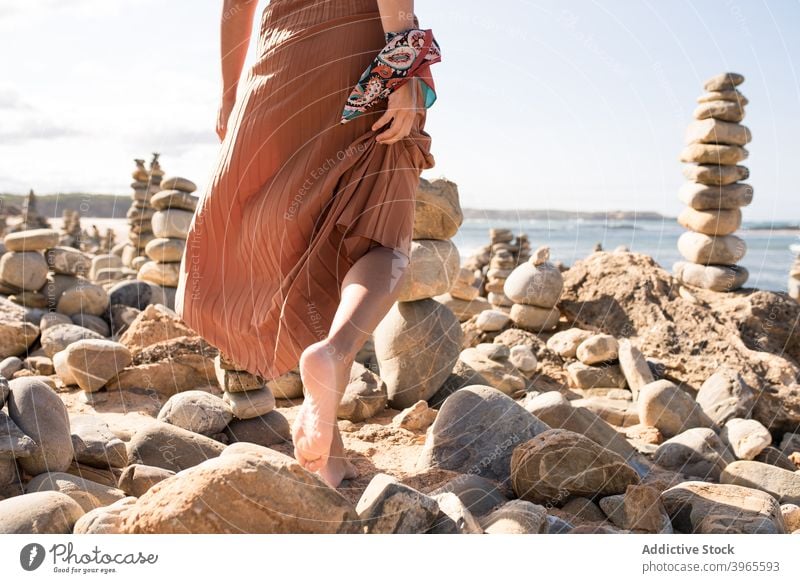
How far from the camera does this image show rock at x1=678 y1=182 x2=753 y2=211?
26.2 feet

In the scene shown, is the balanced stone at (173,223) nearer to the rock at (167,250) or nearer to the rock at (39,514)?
the rock at (167,250)

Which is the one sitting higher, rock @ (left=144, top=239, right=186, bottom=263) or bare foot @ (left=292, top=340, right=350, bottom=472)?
rock @ (left=144, top=239, right=186, bottom=263)

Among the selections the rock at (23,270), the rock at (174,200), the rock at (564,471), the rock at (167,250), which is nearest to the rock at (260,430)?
the rock at (564,471)

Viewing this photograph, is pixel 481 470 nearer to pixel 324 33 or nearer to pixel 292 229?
pixel 292 229

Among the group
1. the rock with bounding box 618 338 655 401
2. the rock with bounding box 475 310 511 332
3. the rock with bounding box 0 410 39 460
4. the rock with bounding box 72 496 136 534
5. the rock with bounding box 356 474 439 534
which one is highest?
the rock with bounding box 475 310 511 332

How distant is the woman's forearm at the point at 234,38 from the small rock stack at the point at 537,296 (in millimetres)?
3784

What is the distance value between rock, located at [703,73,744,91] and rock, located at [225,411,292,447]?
252 inches

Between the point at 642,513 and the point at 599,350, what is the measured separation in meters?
2.83

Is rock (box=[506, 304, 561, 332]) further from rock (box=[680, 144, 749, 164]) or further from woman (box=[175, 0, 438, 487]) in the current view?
woman (box=[175, 0, 438, 487])

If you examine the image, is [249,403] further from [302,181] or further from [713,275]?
[713,275]

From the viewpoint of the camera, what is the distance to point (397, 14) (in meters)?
2.30

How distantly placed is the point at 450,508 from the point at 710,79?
7096 millimetres

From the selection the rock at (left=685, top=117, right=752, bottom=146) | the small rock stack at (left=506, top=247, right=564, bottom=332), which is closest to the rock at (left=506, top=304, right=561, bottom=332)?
the small rock stack at (left=506, top=247, right=564, bottom=332)

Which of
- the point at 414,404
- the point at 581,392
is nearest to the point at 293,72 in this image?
the point at 414,404
